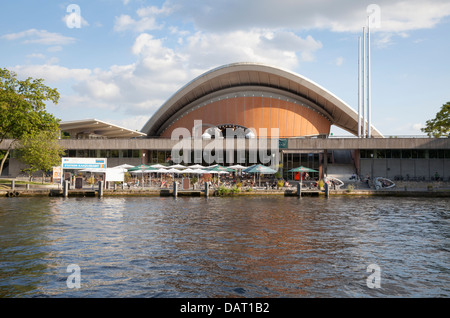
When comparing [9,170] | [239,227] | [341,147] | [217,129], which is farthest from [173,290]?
[9,170]

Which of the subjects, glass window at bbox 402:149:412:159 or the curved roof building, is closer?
glass window at bbox 402:149:412:159

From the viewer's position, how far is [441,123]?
5941 centimetres

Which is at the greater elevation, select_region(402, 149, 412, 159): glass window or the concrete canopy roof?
the concrete canopy roof

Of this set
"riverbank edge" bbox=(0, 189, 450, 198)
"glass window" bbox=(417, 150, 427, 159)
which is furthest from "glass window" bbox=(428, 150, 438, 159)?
"riverbank edge" bbox=(0, 189, 450, 198)

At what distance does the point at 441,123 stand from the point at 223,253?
5500 cm

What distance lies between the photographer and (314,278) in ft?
42.3

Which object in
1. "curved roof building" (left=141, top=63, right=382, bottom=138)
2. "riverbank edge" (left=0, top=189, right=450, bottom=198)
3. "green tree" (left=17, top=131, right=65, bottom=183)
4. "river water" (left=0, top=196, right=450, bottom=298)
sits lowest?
"river water" (left=0, top=196, right=450, bottom=298)

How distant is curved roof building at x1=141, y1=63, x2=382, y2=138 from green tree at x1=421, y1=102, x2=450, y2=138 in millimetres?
7850

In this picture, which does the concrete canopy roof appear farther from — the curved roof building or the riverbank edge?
the riverbank edge

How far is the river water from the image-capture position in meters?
12.0

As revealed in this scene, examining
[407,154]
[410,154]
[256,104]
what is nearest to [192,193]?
[256,104]

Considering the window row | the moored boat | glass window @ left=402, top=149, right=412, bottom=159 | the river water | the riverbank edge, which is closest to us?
the river water
